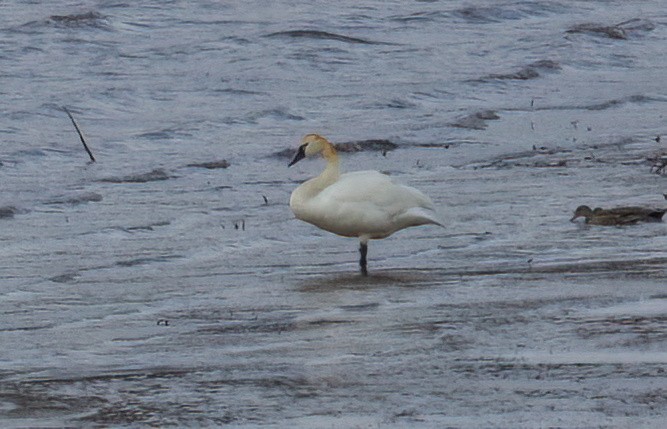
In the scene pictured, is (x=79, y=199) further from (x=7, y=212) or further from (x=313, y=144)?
(x=313, y=144)

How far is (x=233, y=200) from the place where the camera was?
11.0 m

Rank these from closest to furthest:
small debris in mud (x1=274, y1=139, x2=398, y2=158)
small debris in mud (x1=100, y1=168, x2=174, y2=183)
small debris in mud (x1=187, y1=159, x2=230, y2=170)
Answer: small debris in mud (x1=100, y1=168, x2=174, y2=183) → small debris in mud (x1=187, y1=159, x2=230, y2=170) → small debris in mud (x1=274, y1=139, x2=398, y2=158)

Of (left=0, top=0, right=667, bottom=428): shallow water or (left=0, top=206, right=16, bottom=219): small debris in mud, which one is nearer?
(left=0, top=0, right=667, bottom=428): shallow water

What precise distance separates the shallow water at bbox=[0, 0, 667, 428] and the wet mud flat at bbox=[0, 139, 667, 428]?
19 mm

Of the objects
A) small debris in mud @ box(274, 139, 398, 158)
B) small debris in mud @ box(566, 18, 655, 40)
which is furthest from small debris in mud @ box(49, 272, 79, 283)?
small debris in mud @ box(566, 18, 655, 40)

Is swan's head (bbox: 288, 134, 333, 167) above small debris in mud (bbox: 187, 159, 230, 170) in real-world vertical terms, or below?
above

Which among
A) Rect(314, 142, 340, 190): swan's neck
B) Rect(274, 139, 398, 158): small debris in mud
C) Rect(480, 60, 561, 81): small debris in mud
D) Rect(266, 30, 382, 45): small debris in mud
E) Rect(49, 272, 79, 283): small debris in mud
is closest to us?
Rect(49, 272, 79, 283): small debris in mud

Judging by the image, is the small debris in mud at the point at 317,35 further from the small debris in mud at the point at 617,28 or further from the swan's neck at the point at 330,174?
the swan's neck at the point at 330,174

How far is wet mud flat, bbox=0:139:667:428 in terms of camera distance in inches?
215

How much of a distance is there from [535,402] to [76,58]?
15.3 metres

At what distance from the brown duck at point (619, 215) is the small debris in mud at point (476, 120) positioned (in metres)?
5.53

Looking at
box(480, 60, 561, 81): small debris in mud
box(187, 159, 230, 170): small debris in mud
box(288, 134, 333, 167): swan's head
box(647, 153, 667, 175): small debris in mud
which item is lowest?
box(480, 60, 561, 81): small debris in mud

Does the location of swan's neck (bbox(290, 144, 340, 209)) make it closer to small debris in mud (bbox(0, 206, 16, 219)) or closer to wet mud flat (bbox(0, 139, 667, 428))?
wet mud flat (bbox(0, 139, 667, 428))

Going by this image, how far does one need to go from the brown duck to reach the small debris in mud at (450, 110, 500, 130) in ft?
18.1
